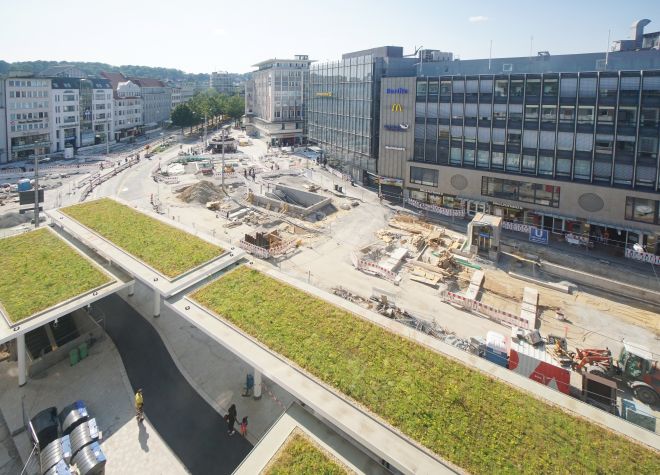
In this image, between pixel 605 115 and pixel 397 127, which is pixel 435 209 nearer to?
pixel 397 127

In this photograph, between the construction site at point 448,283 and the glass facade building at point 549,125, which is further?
the glass facade building at point 549,125

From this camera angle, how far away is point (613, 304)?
3812cm

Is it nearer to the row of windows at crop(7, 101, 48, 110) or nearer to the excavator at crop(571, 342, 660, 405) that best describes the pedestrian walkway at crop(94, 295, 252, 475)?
the excavator at crop(571, 342, 660, 405)

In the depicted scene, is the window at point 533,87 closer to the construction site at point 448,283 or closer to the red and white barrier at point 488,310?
the construction site at point 448,283

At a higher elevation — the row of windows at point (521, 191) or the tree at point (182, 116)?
A: the tree at point (182, 116)

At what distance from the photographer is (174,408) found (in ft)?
79.5

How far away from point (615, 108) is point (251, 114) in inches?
5268

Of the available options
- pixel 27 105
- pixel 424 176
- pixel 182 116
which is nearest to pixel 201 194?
pixel 424 176

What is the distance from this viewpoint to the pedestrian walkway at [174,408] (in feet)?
69.4

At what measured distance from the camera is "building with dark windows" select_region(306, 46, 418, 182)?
Result: 69.2m

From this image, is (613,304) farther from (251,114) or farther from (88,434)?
(251,114)

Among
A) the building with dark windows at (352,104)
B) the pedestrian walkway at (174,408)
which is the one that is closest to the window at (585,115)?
the building with dark windows at (352,104)

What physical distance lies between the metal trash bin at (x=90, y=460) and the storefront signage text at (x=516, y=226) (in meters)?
50.1

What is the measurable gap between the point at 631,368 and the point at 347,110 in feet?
203
